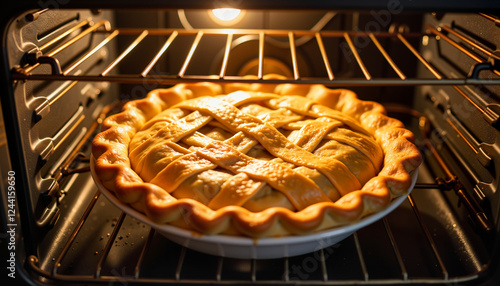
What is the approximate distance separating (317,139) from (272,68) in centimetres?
59

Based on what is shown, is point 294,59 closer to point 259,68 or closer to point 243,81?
point 259,68

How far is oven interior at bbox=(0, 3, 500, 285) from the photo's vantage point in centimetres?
94

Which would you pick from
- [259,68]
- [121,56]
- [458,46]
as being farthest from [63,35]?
[458,46]

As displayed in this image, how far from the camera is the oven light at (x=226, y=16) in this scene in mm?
1559

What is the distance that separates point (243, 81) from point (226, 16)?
2.33 feet

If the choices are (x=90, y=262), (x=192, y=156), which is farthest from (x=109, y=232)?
(x=192, y=156)

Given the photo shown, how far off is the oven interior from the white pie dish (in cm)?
4

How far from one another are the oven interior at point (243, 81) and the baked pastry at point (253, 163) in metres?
0.12

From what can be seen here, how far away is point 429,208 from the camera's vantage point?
4.14ft

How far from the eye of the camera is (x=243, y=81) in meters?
0.93

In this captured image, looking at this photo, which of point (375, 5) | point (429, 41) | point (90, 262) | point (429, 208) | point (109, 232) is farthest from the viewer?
point (429, 41)

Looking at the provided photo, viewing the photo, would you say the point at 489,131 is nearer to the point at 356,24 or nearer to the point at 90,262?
the point at 356,24

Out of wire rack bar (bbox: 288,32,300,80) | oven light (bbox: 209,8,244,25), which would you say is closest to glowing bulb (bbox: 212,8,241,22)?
oven light (bbox: 209,8,244,25)

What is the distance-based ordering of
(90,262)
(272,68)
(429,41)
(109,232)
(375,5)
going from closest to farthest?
(375,5), (90,262), (109,232), (429,41), (272,68)
